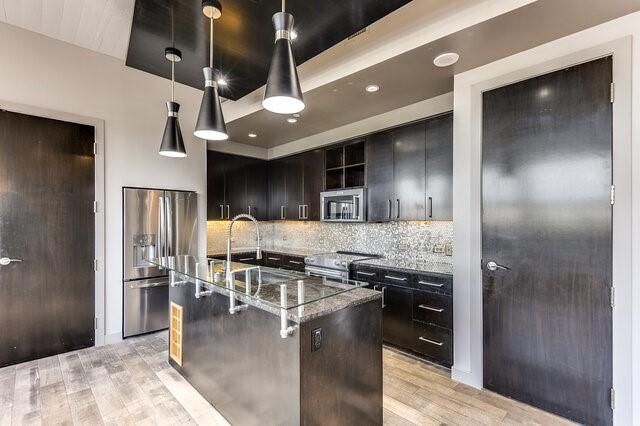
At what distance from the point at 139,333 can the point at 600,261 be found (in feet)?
15.0

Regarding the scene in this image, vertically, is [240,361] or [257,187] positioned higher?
[257,187]

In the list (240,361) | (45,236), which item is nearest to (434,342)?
(240,361)

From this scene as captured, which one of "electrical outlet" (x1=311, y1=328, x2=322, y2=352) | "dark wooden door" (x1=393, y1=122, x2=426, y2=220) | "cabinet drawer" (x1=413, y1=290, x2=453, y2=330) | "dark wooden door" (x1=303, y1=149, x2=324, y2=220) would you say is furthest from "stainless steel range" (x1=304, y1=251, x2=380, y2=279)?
"electrical outlet" (x1=311, y1=328, x2=322, y2=352)

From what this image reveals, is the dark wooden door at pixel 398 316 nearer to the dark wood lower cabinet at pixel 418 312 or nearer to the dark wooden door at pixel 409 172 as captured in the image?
the dark wood lower cabinet at pixel 418 312

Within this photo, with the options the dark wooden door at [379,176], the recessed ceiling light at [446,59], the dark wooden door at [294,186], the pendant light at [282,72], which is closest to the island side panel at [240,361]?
the pendant light at [282,72]

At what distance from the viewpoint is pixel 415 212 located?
3400 mm

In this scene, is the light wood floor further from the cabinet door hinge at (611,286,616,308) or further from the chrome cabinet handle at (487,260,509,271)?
the chrome cabinet handle at (487,260,509,271)

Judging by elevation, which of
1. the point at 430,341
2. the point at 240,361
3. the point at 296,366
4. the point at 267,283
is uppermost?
the point at 267,283

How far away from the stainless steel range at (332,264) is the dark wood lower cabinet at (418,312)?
1.39 ft

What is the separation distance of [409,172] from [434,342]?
181cm

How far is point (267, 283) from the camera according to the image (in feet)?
6.37

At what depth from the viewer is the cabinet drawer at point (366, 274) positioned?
3.38 metres

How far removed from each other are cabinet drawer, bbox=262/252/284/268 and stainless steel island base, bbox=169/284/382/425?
8.25 ft

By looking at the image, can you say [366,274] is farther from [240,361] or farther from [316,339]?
[316,339]
